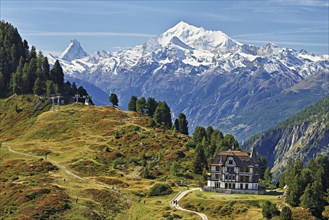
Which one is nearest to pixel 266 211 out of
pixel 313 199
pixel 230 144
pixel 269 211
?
pixel 269 211

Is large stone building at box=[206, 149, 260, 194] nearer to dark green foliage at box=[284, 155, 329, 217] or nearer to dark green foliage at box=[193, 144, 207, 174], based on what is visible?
dark green foliage at box=[284, 155, 329, 217]

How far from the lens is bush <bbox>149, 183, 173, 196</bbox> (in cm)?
14400

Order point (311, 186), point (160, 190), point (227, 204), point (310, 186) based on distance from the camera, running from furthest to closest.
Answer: point (160, 190)
point (227, 204)
point (310, 186)
point (311, 186)

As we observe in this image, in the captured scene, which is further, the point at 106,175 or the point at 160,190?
the point at 106,175

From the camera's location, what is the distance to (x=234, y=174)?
149 m

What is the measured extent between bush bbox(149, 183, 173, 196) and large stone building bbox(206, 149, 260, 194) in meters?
11.1

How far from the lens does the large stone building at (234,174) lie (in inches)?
5832

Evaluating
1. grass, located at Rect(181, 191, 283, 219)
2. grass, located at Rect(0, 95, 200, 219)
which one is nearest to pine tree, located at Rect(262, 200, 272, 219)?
grass, located at Rect(181, 191, 283, 219)

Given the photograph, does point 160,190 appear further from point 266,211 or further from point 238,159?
point 266,211

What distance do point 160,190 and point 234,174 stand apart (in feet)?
70.5

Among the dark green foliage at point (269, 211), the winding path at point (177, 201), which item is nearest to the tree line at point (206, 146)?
the winding path at point (177, 201)

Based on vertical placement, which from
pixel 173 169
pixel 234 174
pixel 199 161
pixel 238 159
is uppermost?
pixel 238 159

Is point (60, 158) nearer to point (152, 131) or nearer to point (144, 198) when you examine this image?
point (152, 131)

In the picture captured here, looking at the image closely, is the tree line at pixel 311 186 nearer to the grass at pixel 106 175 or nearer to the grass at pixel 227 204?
the grass at pixel 227 204
